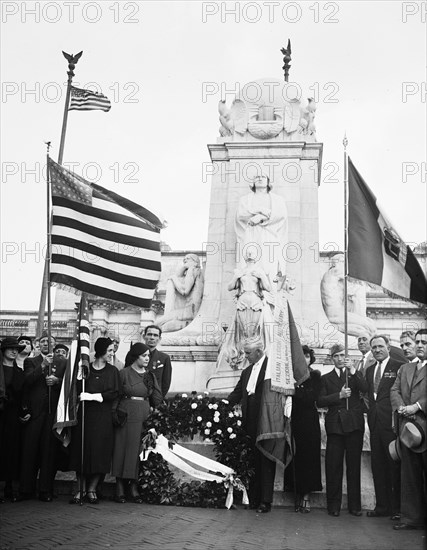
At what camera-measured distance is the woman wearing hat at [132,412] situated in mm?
8875

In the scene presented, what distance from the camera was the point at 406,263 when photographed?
27.5 feet

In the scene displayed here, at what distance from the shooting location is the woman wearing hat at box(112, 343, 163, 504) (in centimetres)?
888

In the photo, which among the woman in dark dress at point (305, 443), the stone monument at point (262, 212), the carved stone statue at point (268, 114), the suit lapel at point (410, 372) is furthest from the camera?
the carved stone statue at point (268, 114)

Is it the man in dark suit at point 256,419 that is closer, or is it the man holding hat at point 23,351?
the man in dark suit at point 256,419

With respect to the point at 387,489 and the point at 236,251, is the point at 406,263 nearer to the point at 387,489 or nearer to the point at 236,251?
the point at 387,489

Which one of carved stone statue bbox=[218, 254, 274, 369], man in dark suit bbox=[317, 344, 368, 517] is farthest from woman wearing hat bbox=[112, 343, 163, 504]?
carved stone statue bbox=[218, 254, 274, 369]

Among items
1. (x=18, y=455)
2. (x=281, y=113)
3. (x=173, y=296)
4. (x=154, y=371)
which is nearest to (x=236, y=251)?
(x=173, y=296)

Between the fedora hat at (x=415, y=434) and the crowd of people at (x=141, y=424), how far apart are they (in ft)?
1.21

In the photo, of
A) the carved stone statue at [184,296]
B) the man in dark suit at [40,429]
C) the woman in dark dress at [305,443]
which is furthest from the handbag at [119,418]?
the carved stone statue at [184,296]

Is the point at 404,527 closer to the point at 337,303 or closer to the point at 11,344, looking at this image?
the point at 11,344

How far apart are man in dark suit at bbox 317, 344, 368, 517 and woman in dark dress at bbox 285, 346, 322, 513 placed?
126 mm

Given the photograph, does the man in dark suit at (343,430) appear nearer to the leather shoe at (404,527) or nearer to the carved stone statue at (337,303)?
the leather shoe at (404,527)

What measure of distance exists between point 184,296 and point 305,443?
246 inches

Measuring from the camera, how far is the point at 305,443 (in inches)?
349
